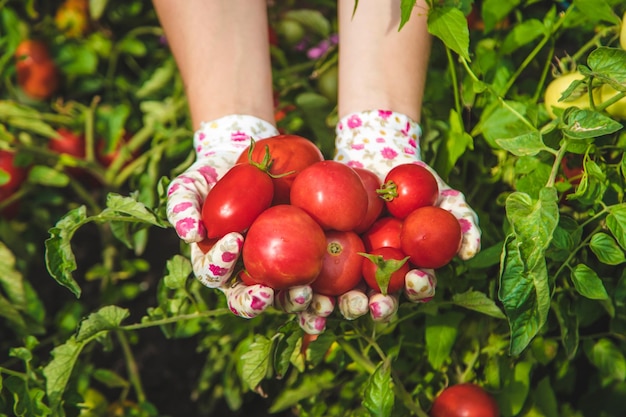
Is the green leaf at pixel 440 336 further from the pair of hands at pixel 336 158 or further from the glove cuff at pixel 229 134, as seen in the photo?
the glove cuff at pixel 229 134

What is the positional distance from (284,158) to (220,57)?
12.2 inches

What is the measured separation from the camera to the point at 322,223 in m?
0.79

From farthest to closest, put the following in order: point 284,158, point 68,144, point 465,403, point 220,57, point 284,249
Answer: point 68,144, point 220,57, point 465,403, point 284,158, point 284,249

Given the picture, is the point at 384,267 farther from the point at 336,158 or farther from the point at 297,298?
the point at 336,158

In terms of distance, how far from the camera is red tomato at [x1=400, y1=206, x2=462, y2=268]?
2.53 feet

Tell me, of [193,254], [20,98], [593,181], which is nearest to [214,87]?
[193,254]

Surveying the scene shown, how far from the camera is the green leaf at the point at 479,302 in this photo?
2.86 ft

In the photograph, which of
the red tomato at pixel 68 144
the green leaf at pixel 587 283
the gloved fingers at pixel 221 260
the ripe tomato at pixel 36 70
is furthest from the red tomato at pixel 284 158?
the ripe tomato at pixel 36 70

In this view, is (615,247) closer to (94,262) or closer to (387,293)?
(387,293)

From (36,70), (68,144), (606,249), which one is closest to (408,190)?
(606,249)

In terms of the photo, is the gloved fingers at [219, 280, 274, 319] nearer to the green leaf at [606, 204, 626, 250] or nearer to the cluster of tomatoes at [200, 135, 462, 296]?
the cluster of tomatoes at [200, 135, 462, 296]

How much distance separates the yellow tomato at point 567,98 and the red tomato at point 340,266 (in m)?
0.37

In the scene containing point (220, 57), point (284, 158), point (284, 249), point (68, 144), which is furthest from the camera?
point (68, 144)

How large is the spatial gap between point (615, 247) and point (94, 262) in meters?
1.23
